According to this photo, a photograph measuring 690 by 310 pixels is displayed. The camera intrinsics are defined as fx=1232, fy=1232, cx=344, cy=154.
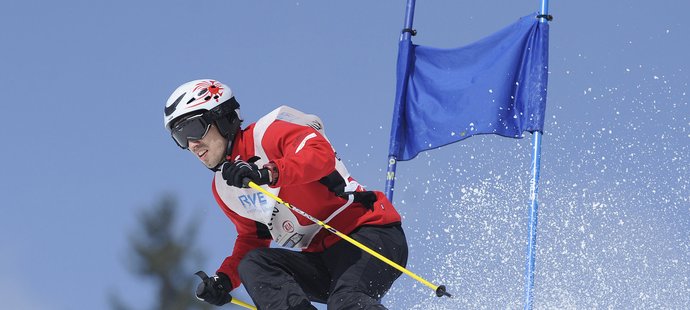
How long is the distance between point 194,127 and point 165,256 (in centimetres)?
3478

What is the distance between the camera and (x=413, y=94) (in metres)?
10.3

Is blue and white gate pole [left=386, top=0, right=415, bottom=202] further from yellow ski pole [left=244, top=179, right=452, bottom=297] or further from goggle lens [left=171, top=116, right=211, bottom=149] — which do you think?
goggle lens [left=171, top=116, right=211, bottom=149]

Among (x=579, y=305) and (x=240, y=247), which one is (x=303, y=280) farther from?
(x=579, y=305)

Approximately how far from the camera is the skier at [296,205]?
6.67m

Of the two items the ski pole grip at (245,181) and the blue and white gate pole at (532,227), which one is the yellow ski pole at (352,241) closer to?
the ski pole grip at (245,181)

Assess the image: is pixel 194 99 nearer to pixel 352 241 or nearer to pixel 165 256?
pixel 352 241

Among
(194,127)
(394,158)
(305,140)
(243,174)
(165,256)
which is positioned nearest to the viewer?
(243,174)

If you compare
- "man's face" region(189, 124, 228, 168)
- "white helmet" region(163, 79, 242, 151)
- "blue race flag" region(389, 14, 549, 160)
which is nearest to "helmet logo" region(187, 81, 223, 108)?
"white helmet" region(163, 79, 242, 151)

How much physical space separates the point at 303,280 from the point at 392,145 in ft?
10.6

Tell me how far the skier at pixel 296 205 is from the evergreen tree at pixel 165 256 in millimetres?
30473

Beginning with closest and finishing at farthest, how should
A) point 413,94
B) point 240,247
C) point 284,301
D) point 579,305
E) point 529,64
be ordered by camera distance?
1. point 284,301
2. point 240,247
3. point 579,305
4. point 529,64
5. point 413,94

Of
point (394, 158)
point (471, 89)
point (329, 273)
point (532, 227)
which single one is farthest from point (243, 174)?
Answer: point (471, 89)

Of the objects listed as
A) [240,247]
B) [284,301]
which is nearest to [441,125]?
[240,247]

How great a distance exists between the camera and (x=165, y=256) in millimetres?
41062
